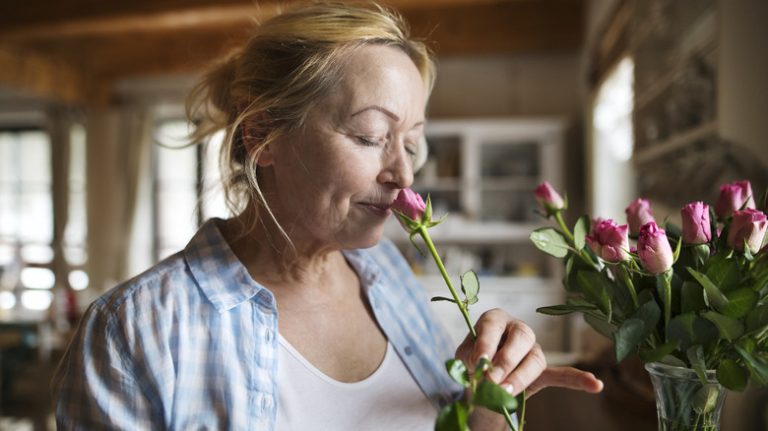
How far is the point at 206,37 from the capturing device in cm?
509

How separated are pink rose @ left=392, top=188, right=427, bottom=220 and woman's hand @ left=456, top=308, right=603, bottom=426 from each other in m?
0.16

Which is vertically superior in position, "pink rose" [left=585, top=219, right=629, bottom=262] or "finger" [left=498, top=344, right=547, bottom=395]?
"pink rose" [left=585, top=219, right=629, bottom=262]

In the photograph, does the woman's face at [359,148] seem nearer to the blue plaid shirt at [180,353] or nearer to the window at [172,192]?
the blue plaid shirt at [180,353]

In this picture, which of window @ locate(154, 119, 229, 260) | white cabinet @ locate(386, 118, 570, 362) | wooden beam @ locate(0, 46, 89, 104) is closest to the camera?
white cabinet @ locate(386, 118, 570, 362)

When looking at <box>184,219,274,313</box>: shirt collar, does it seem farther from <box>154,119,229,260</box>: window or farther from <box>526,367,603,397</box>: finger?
<box>154,119,229,260</box>: window

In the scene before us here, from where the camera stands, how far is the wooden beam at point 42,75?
4734 mm

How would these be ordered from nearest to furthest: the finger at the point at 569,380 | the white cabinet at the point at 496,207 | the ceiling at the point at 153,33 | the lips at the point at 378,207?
the finger at the point at 569,380 → the lips at the point at 378,207 → the ceiling at the point at 153,33 → the white cabinet at the point at 496,207

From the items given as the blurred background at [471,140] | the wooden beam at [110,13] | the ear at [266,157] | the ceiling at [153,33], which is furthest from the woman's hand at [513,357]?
the wooden beam at [110,13]

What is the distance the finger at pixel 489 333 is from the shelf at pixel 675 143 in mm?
1137

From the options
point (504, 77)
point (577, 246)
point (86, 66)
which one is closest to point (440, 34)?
point (504, 77)

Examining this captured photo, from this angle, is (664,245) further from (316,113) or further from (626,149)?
(626,149)

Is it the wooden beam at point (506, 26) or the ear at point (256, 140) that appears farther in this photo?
the wooden beam at point (506, 26)

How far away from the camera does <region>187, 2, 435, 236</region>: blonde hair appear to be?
84 centimetres

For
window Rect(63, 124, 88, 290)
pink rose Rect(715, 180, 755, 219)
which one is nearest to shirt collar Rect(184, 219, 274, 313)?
pink rose Rect(715, 180, 755, 219)
